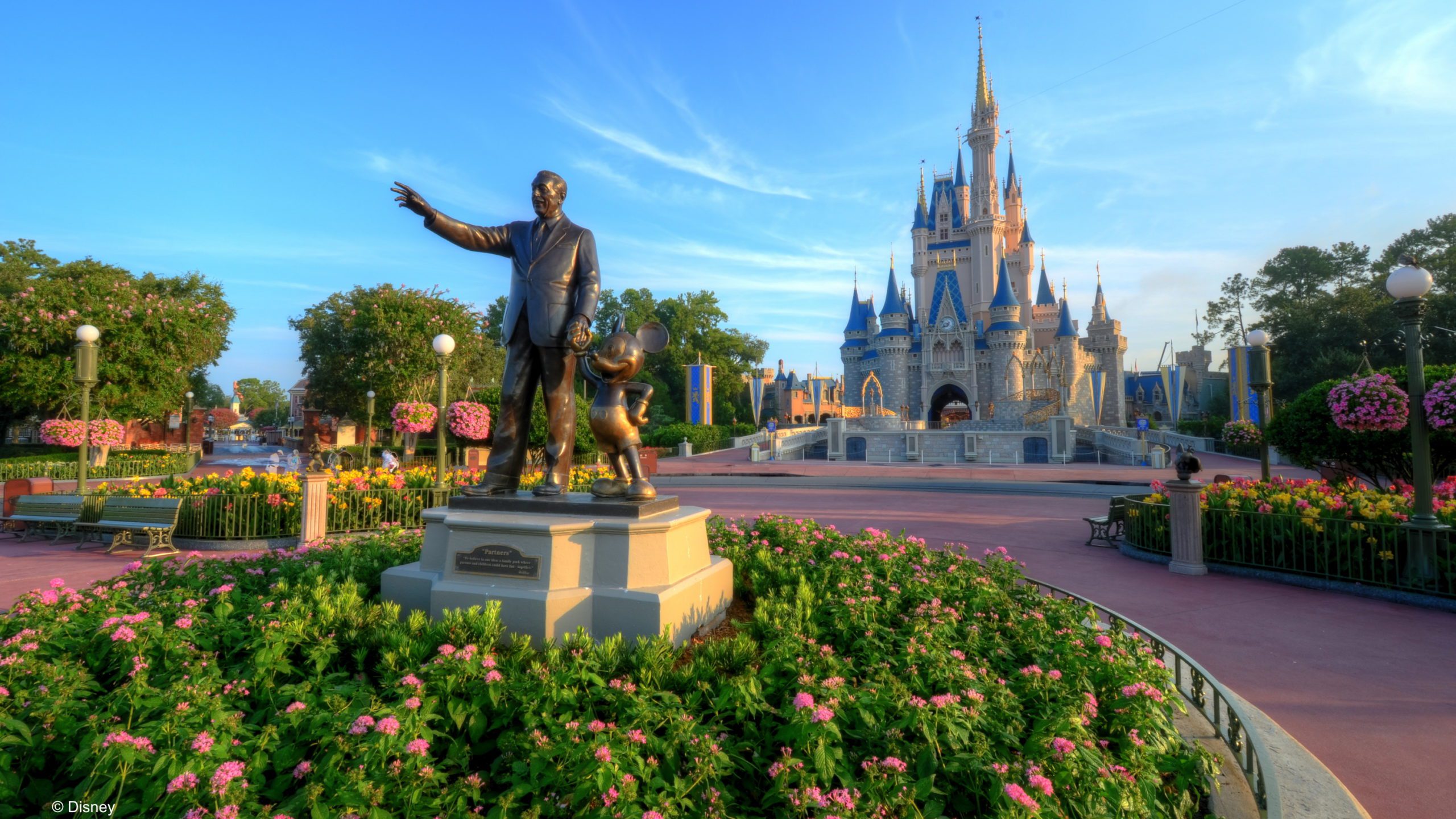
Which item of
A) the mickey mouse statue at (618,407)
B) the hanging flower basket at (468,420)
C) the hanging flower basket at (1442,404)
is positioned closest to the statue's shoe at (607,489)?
the mickey mouse statue at (618,407)

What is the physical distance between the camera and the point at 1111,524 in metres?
10.4

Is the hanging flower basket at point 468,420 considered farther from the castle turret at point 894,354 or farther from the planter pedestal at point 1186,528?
the castle turret at point 894,354

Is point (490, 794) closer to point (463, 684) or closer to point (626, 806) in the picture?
point (463, 684)

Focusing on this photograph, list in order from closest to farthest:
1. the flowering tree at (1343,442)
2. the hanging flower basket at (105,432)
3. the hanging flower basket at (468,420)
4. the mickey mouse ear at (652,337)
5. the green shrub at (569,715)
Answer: the green shrub at (569,715), the mickey mouse ear at (652,337), the flowering tree at (1343,442), the hanging flower basket at (468,420), the hanging flower basket at (105,432)

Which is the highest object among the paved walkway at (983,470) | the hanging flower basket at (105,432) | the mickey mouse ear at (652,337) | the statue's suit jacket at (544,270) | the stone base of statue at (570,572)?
the statue's suit jacket at (544,270)

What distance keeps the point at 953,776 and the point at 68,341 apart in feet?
98.9

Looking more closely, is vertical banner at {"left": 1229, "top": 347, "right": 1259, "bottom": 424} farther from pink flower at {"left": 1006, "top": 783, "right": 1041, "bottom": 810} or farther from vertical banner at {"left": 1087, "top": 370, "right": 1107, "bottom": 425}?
pink flower at {"left": 1006, "top": 783, "right": 1041, "bottom": 810}

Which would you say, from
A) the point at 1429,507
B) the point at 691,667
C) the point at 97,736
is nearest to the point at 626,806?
the point at 691,667

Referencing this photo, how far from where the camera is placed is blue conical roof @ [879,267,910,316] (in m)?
61.2

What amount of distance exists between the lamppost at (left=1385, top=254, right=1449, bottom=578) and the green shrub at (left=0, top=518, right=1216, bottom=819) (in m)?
5.30

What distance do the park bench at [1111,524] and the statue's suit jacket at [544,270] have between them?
8.64 metres

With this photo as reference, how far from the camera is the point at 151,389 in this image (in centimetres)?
2377

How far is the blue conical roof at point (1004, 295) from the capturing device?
5716cm

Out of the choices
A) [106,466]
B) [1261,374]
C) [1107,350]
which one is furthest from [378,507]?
[1107,350]
